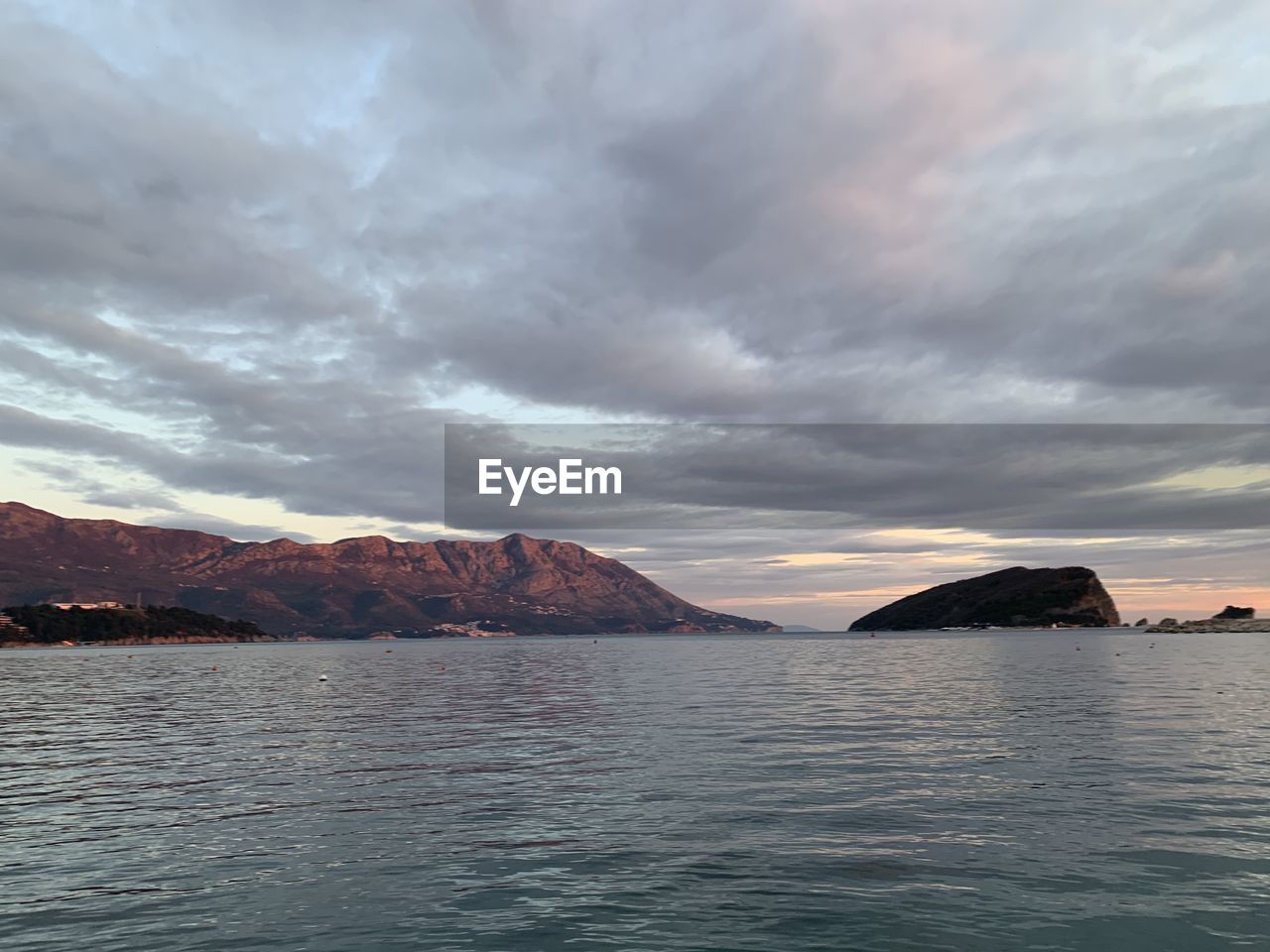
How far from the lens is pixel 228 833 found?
2662 centimetres

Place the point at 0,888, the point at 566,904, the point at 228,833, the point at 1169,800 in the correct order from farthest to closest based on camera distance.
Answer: the point at 1169,800 < the point at 228,833 < the point at 0,888 < the point at 566,904

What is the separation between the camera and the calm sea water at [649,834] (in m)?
18.1

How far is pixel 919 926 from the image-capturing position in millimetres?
17766

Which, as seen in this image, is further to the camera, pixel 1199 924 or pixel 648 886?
pixel 648 886

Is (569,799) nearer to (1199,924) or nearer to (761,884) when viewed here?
(761,884)

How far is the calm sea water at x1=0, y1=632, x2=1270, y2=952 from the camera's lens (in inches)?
713

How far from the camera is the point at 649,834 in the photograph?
25484 millimetres

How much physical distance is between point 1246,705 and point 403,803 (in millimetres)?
62578

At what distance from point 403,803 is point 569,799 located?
6.24 m

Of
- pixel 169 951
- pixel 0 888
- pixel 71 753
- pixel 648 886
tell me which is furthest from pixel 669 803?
pixel 71 753

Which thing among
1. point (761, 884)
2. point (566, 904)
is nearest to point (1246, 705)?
point (761, 884)

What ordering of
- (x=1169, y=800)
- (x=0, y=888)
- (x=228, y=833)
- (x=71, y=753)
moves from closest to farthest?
(x=0, y=888), (x=228, y=833), (x=1169, y=800), (x=71, y=753)

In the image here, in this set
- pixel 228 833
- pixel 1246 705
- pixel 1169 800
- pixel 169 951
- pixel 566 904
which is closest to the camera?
pixel 169 951

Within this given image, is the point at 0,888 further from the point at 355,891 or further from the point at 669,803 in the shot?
the point at 669,803
